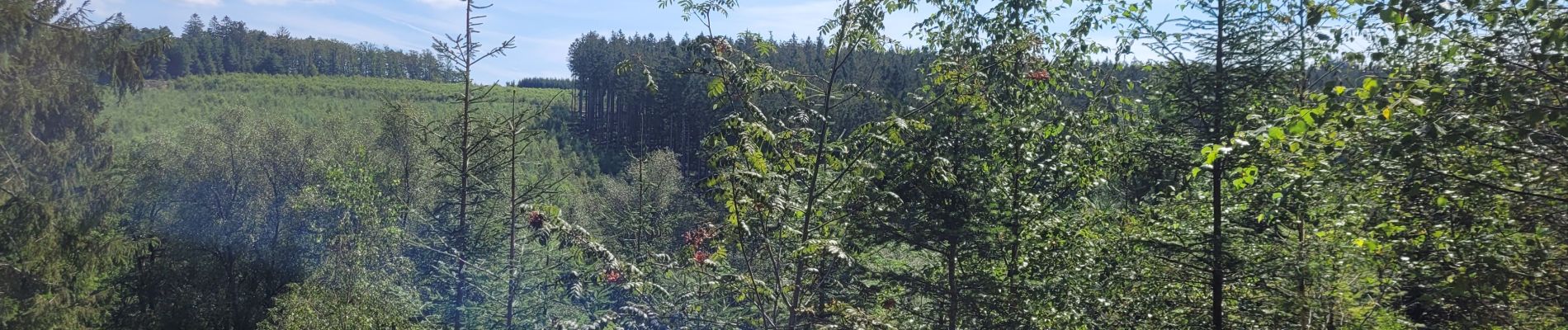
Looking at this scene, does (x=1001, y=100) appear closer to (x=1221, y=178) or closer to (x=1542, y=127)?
(x=1221, y=178)

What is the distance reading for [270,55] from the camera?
436ft

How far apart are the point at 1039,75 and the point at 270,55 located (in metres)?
151

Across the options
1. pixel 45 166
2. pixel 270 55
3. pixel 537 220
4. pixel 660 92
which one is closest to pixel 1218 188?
pixel 537 220

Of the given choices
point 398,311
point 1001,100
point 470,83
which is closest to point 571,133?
point 398,311

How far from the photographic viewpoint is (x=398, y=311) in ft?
63.7

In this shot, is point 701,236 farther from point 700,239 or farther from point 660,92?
point 660,92

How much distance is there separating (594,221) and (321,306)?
20.2m

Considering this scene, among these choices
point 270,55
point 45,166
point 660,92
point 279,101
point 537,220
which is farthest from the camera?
point 270,55

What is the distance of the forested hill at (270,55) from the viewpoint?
4688 inches

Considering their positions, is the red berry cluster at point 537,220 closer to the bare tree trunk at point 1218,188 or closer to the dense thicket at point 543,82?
the bare tree trunk at point 1218,188

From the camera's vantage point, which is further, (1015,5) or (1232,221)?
(1015,5)

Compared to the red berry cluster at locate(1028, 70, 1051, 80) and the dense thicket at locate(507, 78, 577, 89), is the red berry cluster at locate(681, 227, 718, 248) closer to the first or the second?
the red berry cluster at locate(1028, 70, 1051, 80)

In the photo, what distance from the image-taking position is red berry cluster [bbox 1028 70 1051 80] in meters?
8.19

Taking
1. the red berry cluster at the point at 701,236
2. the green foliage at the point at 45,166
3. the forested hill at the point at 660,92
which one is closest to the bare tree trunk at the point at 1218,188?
the red berry cluster at the point at 701,236
